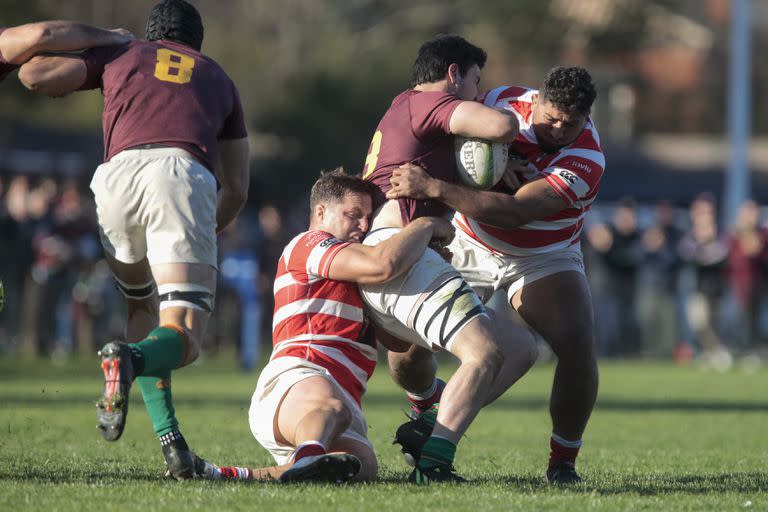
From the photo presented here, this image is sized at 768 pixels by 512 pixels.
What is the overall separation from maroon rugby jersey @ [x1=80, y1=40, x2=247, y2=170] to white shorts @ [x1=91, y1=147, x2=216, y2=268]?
0.27ft

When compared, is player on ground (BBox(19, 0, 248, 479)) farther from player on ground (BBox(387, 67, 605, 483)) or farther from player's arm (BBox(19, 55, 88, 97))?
player on ground (BBox(387, 67, 605, 483))

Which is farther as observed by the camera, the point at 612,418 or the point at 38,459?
the point at 612,418

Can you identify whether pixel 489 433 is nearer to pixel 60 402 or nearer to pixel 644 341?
pixel 60 402

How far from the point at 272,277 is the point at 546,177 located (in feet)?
48.4

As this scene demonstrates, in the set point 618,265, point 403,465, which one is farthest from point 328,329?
point 618,265

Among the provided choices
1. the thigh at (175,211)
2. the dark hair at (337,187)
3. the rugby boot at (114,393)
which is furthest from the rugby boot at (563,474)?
the rugby boot at (114,393)

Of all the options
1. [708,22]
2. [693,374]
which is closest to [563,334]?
[693,374]

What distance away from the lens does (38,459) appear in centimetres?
740

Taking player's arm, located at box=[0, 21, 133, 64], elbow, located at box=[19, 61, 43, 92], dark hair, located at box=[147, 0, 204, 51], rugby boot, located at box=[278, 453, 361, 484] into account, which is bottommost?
rugby boot, located at box=[278, 453, 361, 484]

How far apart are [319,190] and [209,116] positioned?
65 centimetres

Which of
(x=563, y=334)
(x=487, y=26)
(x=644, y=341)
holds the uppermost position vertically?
(x=487, y=26)

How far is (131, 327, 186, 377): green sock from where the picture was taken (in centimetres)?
589

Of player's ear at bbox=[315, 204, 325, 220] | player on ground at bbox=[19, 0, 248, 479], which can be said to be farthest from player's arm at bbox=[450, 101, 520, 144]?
player on ground at bbox=[19, 0, 248, 479]

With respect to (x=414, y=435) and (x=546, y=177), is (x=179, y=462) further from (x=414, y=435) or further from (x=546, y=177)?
(x=546, y=177)
